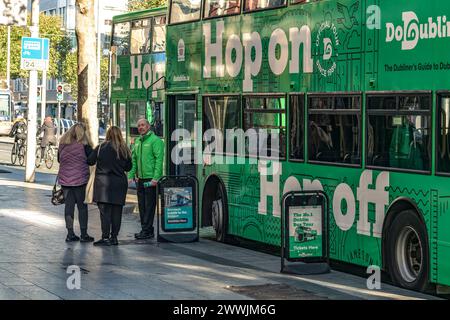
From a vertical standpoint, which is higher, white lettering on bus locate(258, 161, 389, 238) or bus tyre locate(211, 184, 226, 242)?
white lettering on bus locate(258, 161, 389, 238)

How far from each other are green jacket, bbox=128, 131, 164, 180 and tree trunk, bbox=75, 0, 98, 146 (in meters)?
6.27

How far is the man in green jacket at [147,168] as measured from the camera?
16547mm

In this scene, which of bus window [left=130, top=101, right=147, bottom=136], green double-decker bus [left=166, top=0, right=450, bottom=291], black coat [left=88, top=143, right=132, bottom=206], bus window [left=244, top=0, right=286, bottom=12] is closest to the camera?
green double-decker bus [left=166, top=0, right=450, bottom=291]

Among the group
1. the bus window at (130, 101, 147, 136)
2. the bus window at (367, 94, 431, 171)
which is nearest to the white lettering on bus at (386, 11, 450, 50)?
the bus window at (367, 94, 431, 171)

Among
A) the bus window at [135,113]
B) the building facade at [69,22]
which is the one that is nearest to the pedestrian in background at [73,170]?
the bus window at [135,113]

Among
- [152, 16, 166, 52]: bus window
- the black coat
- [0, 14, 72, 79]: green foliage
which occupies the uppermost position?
[0, 14, 72, 79]: green foliage

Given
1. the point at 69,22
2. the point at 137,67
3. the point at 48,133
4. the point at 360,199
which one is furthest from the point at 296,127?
the point at 69,22

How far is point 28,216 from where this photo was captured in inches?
786

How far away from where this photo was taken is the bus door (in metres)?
18.2

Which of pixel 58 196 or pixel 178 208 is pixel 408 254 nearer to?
pixel 178 208

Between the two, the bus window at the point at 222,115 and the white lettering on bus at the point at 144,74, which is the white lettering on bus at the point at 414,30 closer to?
the bus window at the point at 222,115

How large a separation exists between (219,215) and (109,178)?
6.32 ft

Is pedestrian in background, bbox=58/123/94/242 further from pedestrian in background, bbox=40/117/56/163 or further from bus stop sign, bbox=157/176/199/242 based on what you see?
pedestrian in background, bbox=40/117/56/163

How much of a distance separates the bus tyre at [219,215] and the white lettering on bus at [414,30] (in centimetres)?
520
